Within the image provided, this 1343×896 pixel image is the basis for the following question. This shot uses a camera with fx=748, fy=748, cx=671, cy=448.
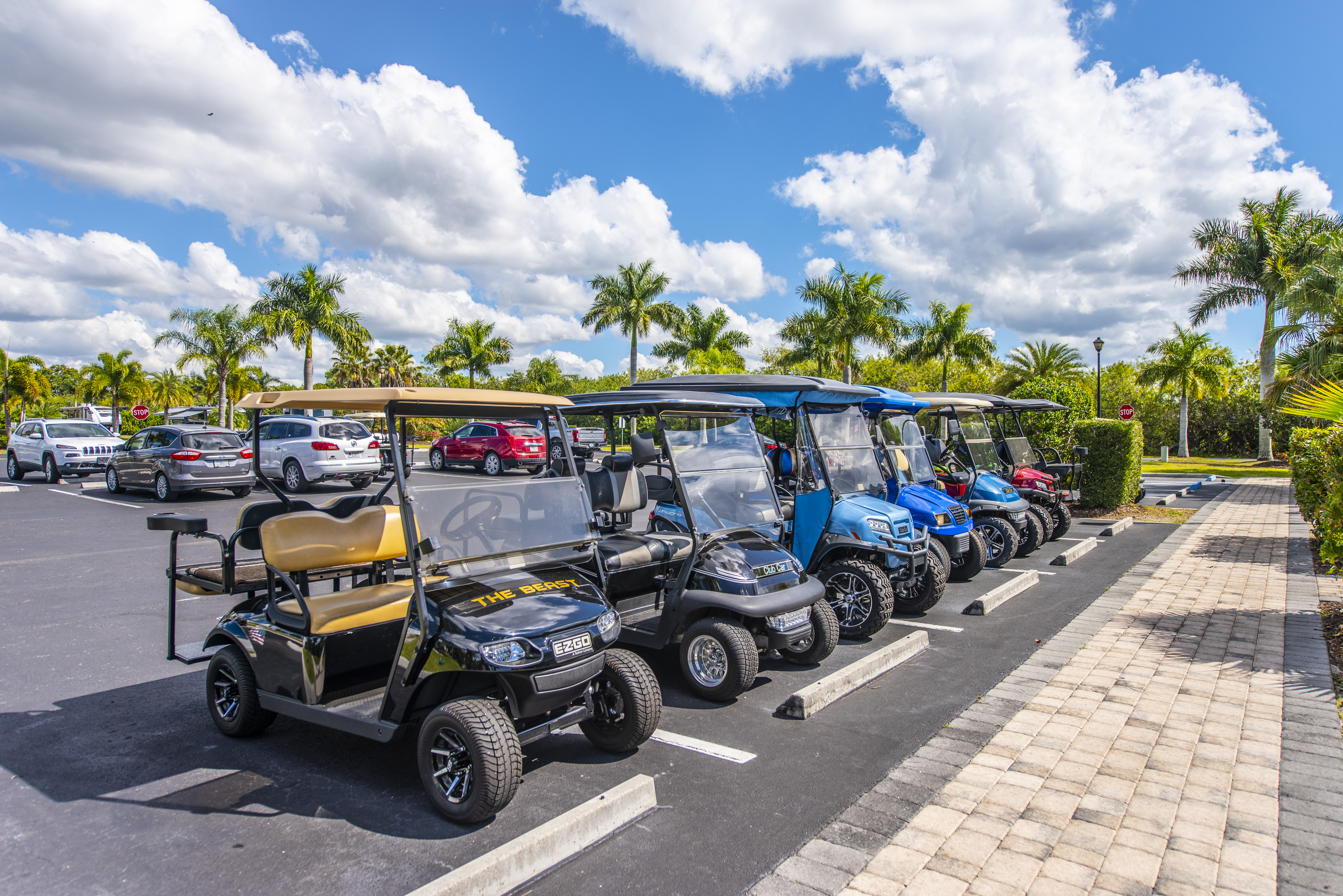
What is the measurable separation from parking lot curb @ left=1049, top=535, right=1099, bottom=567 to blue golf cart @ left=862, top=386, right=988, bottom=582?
56.3 inches

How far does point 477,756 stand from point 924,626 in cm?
483

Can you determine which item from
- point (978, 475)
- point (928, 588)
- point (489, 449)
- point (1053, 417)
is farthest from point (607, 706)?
point (489, 449)

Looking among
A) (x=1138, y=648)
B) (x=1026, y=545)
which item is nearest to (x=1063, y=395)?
(x=1026, y=545)

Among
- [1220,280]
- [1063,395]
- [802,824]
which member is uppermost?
[1220,280]

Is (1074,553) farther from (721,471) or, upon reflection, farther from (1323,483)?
(721,471)

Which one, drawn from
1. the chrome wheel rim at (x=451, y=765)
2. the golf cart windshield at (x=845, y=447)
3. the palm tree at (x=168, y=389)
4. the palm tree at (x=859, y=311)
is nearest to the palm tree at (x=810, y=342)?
the palm tree at (x=859, y=311)

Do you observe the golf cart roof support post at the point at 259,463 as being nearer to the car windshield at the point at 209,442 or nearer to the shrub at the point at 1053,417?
the car windshield at the point at 209,442

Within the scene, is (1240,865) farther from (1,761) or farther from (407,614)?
(1,761)

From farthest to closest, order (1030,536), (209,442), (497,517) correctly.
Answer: (209,442)
(1030,536)
(497,517)

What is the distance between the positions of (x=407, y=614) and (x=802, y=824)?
2.13 m

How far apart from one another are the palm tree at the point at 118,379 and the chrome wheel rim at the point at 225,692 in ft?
167

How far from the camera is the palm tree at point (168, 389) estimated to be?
6138 centimetres

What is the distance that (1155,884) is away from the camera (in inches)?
116

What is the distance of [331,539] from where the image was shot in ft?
15.4
